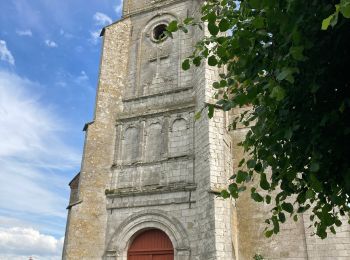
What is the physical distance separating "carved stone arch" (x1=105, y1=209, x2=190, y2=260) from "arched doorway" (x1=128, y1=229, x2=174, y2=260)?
186 mm

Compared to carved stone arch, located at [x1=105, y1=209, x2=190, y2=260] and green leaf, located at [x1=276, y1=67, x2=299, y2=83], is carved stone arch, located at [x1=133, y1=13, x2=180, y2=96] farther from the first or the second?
green leaf, located at [x1=276, y1=67, x2=299, y2=83]

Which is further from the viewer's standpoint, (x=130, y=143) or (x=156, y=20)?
(x=156, y=20)

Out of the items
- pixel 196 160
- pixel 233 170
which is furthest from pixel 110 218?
pixel 233 170

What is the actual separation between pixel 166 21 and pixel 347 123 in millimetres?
12418

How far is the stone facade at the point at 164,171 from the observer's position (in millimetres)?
10875

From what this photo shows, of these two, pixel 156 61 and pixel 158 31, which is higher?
pixel 158 31

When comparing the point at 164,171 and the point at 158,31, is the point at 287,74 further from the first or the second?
the point at 158,31

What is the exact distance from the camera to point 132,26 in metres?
15.8

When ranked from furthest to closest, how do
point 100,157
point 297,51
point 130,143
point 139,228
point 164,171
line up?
point 130,143
point 100,157
point 164,171
point 139,228
point 297,51

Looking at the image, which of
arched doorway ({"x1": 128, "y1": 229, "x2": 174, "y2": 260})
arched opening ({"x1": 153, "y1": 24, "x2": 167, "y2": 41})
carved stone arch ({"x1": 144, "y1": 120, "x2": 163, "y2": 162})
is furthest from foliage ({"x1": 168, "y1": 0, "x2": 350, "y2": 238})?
arched opening ({"x1": 153, "y1": 24, "x2": 167, "y2": 41})

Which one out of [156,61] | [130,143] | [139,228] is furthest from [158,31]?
[139,228]

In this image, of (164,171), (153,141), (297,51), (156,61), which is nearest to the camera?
(297,51)

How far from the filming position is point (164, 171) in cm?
1219

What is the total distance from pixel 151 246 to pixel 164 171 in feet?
7.51
